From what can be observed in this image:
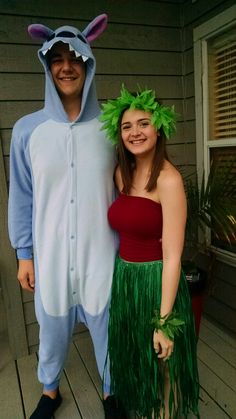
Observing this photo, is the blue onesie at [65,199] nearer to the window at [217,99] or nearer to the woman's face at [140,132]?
the woman's face at [140,132]

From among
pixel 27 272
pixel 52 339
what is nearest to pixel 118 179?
pixel 27 272

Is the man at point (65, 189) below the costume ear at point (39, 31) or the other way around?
below

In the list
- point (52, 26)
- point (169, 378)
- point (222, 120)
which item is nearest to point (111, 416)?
point (169, 378)

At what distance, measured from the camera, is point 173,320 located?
1169mm

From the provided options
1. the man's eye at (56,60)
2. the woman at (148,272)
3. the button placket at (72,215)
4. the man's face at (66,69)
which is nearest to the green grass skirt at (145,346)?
the woman at (148,272)

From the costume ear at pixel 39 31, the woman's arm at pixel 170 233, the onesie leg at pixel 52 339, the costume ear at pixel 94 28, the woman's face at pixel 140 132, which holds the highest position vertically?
the costume ear at pixel 94 28

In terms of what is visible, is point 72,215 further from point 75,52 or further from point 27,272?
point 75,52

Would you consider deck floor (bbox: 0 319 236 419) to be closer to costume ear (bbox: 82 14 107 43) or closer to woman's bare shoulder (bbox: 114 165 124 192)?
woman's bare shoulder (bbox: 114 165 124 192)

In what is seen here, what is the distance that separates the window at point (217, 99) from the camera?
1989 millimetres

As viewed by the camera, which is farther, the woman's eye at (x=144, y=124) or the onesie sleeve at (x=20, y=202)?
the onesie sleeve at (x=20, y=202)

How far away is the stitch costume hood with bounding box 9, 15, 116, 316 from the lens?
1.28 meters

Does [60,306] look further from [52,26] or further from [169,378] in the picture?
[52,26]

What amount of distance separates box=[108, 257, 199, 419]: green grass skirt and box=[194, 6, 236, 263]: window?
88cm

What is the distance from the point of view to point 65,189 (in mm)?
1293
